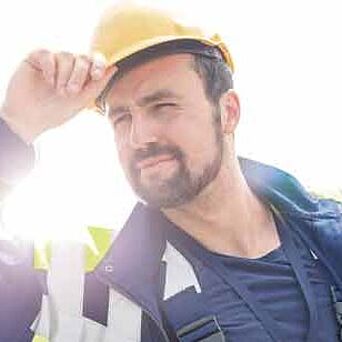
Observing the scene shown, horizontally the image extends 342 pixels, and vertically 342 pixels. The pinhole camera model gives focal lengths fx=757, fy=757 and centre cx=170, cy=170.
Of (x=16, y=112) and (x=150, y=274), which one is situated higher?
(x=16, y=112)

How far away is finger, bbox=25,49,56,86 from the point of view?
4.00 feet

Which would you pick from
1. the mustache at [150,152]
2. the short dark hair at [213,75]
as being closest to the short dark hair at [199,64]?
the short dark hair at [213,75]

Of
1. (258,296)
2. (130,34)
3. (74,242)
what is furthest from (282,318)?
(130,34)

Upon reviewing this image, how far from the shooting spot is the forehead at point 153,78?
153 centimetres

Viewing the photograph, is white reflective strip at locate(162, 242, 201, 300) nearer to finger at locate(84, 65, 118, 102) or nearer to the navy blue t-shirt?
the navy blue t-shirt

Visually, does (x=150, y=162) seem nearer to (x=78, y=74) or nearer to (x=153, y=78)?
(x=153, y=78)

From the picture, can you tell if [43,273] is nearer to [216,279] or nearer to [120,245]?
[120,245]

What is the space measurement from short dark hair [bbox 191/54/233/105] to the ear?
2 centimetres

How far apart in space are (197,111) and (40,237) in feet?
1.40

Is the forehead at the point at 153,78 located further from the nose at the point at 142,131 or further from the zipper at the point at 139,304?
the zipper at the point at 139,304

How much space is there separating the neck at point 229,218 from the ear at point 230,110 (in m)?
0.08

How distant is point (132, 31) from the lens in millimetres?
1523

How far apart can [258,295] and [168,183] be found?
0.94 feet

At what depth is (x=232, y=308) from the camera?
4.80ft
